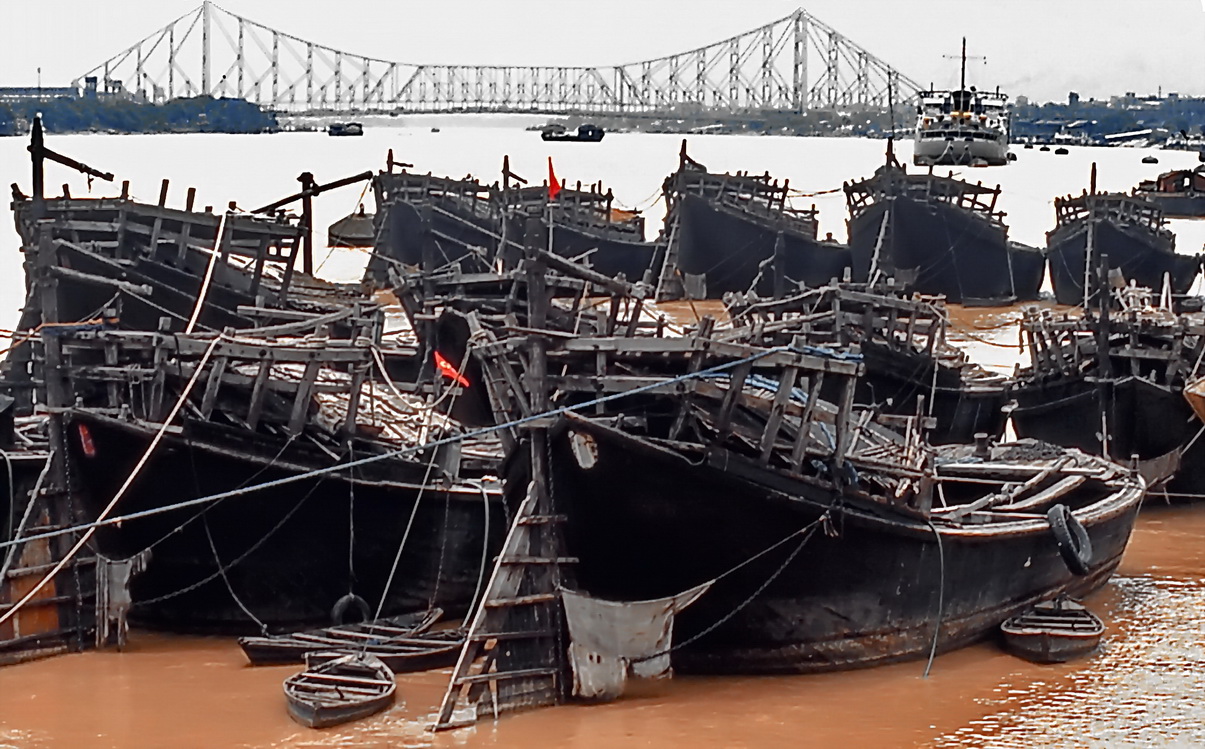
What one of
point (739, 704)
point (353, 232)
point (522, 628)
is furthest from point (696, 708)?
point (353, 232)

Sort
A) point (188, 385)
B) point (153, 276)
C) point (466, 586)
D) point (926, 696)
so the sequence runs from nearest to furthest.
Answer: point (926, 696) → point (188, 385) → point (466, 586) → point (153, 276)

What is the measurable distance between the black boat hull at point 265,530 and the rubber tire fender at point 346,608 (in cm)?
6

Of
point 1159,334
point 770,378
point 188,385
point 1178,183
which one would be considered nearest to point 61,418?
point 188,385

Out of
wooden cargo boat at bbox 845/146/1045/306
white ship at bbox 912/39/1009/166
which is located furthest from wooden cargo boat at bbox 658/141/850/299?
white ship at bbox 912/39/1009/166

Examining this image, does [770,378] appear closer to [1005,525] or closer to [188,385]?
[1005,525]

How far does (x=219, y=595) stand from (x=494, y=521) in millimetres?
2631

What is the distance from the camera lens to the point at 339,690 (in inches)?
535

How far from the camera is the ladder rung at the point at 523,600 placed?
13352 mm

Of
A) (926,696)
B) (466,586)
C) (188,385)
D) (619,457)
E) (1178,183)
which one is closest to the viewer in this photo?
(619,457)

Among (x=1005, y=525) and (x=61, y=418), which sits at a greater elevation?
(x=61, y=418)

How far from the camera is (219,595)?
1614cm

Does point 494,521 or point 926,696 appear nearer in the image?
point 926,696

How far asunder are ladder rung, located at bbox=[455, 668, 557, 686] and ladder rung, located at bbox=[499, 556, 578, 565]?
82cm

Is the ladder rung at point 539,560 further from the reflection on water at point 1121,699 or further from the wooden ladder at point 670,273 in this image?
the wooden ladder at point 670,273
